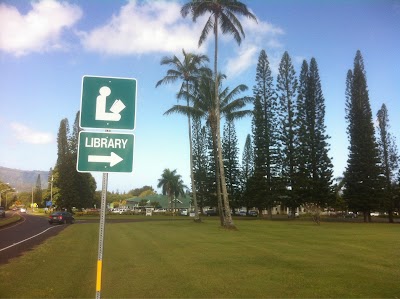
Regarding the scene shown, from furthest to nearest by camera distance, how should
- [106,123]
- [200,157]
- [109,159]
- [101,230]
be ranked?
[200,157]
[106,123]
[109,159]
[101,230]

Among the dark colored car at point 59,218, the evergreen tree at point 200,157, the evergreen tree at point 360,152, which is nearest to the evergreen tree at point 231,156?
the evergreen tree at point 200,157

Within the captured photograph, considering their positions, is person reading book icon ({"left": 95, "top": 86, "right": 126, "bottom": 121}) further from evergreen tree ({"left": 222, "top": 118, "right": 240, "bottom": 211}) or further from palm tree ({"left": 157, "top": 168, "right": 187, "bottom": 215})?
palm tree ({"left": 157, "top": 168, "right": 187, "bottom": 215})

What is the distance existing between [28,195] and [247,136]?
338ft

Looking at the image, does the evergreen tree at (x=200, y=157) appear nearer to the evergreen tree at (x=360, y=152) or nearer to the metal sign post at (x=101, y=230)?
the evergreen tree at (x=360, y=152)

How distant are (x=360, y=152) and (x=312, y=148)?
5.79 metres

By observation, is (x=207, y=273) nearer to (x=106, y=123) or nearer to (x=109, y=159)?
(x=109, y=159)

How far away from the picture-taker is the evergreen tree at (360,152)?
46.8m

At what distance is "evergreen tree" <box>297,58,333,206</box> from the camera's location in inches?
1870

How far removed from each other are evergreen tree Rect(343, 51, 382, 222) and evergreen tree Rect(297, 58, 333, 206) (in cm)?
298

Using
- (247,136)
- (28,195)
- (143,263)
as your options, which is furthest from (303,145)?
(28,195)

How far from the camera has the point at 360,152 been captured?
47.7m

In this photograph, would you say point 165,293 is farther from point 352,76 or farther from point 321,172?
point 352,76

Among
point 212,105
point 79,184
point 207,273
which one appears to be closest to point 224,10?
point 212,105

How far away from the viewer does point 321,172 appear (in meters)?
47.9
